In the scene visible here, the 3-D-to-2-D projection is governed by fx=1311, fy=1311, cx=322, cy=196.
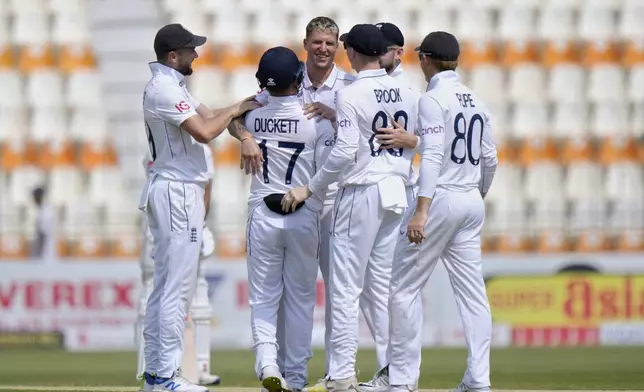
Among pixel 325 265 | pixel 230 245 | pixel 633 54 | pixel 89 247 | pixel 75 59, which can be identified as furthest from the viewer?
pixel 75 59

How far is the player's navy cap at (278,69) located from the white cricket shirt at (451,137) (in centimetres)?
83

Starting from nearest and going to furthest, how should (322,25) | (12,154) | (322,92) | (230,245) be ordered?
1. (322,25)
2. (322,92)
3. (230,245)
4. (12,154)

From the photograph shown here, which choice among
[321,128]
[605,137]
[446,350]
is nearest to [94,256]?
[446,350]

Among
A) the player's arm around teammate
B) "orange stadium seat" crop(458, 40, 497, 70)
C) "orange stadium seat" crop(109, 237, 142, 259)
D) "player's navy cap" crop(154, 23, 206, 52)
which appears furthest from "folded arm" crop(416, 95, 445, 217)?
"orange stadium seat" crop(458, 40, 497, 70)

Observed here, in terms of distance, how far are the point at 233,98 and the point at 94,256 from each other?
12.0 ft

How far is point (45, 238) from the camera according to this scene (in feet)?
58.9

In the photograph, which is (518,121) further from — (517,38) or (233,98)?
(233,98)

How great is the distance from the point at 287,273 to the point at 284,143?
83 cm

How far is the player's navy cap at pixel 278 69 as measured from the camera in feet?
26.7

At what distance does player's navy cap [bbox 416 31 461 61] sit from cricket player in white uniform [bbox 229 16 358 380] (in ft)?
2.25

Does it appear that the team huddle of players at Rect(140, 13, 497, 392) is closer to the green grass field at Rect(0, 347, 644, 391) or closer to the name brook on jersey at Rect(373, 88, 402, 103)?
the name brook on jersey at Rect(373, 88, 402, 103)

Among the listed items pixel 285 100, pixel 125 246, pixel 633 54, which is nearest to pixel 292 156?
pixel 285 100

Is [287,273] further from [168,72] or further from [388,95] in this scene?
[168,72]

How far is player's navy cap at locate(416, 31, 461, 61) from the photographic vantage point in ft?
26.9
